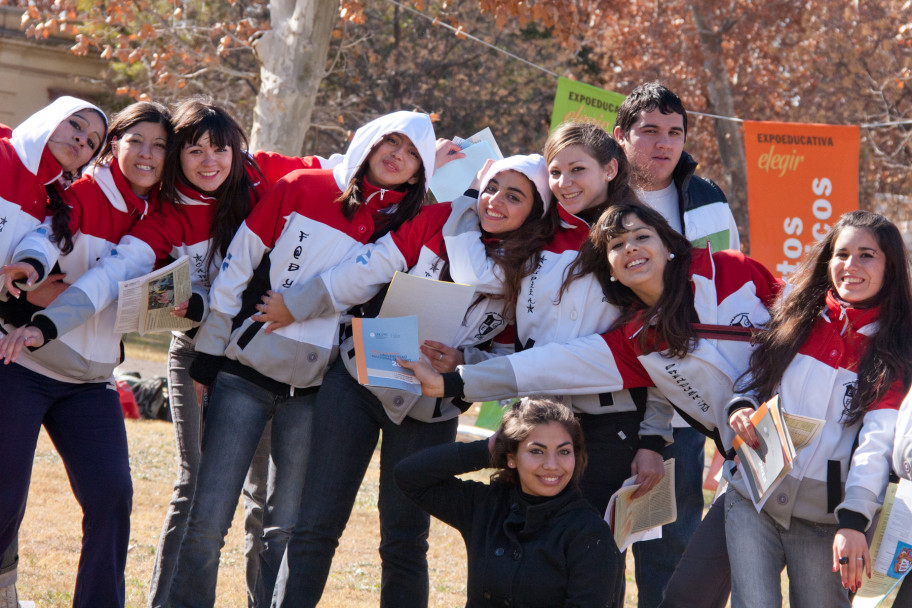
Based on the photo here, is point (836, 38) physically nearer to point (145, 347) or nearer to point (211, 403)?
point (145, 347)

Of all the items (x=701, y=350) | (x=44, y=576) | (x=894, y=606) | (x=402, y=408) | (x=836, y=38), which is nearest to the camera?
(x=894, y=606)

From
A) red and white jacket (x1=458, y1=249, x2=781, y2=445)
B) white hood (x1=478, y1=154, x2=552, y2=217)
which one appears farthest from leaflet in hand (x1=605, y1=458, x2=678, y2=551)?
white hood (x1=478, y1=154, x2=552, y2=217)

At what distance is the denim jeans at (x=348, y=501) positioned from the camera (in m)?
3.74

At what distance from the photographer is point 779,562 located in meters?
3.40

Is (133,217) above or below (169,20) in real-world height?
below

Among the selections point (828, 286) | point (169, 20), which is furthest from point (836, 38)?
point (828, 286)

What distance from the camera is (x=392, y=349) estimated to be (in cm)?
361

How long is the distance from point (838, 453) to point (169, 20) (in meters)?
15.2

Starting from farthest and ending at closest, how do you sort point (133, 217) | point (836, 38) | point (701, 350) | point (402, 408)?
point (836, 38) < point (133, 217) < point (402, 408) < point (701, 350)

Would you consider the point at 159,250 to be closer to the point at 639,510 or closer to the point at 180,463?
the point at 180,463

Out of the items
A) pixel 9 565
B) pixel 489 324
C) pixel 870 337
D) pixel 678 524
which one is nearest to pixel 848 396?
pixel 870 337

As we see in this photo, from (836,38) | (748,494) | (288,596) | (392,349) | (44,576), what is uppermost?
(836,38)

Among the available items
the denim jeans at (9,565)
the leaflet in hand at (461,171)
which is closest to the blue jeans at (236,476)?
the denim jeans at (9,565)

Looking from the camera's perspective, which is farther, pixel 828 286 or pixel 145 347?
Result: pixel 145 347
